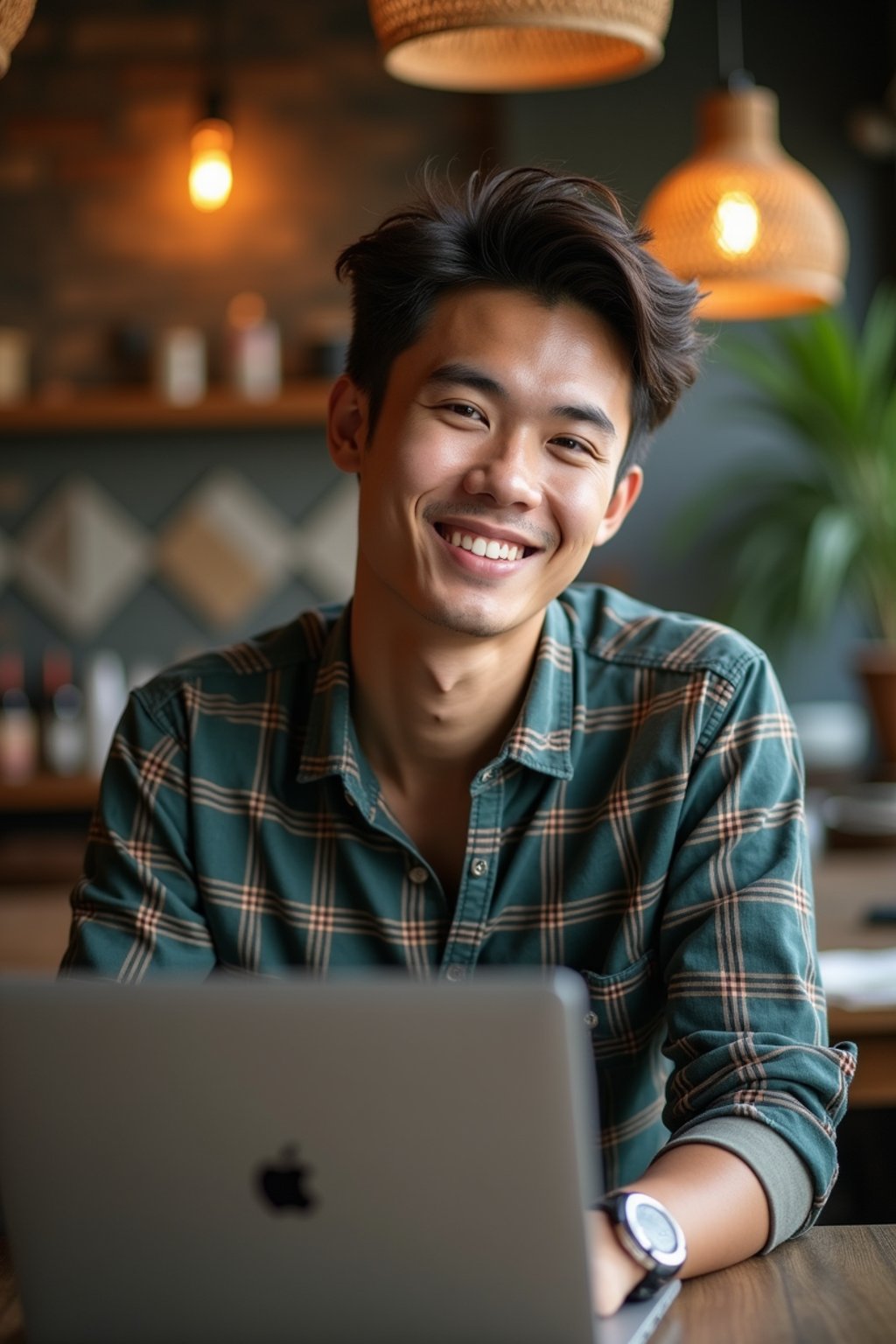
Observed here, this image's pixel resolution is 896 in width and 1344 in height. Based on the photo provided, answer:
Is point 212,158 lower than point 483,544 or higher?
higher

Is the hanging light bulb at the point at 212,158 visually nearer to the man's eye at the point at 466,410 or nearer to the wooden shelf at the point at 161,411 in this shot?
the wooden shelf at the point at 161,411

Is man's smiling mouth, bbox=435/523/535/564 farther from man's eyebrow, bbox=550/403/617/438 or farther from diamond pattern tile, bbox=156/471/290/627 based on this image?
diamond pattern tile, bbox=156/471/290/627

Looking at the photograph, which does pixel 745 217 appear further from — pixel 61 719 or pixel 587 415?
pixel 61 719

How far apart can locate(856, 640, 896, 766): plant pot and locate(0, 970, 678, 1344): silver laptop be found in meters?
2.98

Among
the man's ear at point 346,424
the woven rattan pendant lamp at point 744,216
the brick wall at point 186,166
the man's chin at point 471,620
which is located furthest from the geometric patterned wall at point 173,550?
the man's chin at point 471,620

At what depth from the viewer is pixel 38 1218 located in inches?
38.5

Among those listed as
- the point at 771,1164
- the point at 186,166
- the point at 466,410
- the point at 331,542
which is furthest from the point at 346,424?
the point at 186,166

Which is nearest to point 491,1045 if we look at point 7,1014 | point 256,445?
point 7,1014

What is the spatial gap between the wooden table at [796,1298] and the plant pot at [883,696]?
265cm

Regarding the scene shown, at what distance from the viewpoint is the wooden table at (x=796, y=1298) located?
3.46 ft

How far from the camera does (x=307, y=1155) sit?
914 mm

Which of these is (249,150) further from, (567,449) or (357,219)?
(567,449)

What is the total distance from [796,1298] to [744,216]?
2.00 metres

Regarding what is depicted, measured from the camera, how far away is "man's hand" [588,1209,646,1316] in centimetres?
107
